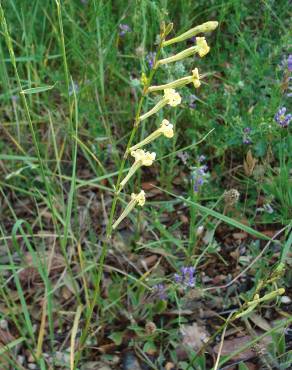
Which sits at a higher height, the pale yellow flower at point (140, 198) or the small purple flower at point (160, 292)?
the pale yellow flower at point (140, 198)

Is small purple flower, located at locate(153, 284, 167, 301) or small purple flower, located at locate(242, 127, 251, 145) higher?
small purple flower, located at locate(242, 127, 251, 145)

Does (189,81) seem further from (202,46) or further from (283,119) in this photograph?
(283,119)

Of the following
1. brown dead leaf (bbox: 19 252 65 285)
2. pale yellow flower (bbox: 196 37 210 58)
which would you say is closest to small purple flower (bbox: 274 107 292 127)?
pale yellow flower (bbox: 196 37 210 58)

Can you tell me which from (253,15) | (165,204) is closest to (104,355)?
(165,204)

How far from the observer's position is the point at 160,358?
188cm

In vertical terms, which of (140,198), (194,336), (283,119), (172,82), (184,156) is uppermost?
(172,82)

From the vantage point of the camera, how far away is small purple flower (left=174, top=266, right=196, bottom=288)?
191cm

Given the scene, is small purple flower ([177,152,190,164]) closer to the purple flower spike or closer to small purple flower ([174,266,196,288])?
the purple flower spike

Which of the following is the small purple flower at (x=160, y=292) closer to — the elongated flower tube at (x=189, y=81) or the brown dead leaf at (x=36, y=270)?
the brown dead leaf at (x=36, y=270)

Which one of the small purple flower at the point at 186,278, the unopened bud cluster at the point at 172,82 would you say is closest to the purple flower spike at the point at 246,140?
the small purple flower at the point at 186,278

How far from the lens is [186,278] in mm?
1938

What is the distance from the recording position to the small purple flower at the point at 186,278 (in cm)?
191

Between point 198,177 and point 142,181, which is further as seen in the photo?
point 142,181

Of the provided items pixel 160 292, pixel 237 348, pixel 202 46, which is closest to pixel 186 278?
pixel 160 292
